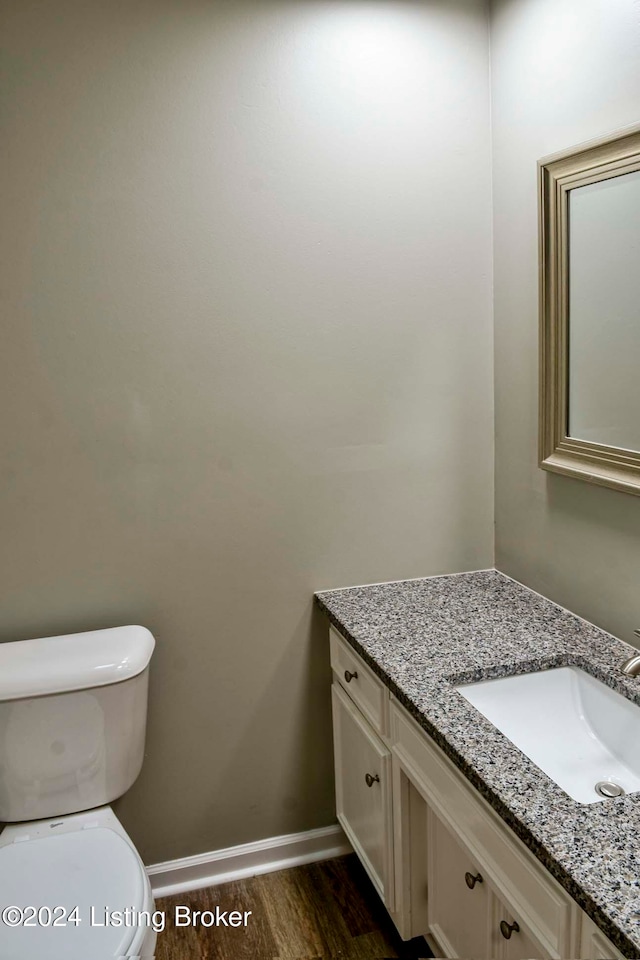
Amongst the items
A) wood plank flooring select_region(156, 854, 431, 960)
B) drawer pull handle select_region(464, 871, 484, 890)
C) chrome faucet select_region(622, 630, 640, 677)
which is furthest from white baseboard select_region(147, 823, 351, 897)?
chrome faucet select_region(622, 630, 640, 677)

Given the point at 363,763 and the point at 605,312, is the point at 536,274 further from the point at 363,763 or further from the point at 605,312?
the point at 363,763

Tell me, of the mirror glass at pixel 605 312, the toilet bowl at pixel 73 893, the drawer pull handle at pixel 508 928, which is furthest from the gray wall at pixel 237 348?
the drawer pull handle at pixel 508 928

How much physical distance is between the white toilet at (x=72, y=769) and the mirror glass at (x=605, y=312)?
1.21 metres

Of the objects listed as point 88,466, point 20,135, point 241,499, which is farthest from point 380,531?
point 20,135

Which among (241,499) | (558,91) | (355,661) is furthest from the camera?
(241,499)

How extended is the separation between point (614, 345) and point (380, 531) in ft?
2.68

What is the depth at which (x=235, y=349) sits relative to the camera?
2.03 meters

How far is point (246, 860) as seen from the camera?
2252mm

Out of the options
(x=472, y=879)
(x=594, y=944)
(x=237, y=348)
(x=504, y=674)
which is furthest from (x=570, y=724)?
(x=237, y=348)

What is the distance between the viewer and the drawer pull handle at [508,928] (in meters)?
1.34

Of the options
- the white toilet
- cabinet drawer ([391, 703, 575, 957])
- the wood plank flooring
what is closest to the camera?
cabinet drawer ([391, 703, 575, 957])

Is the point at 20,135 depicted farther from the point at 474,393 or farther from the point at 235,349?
the point at 474,393

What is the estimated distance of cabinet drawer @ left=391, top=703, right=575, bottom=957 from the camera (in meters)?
1.14

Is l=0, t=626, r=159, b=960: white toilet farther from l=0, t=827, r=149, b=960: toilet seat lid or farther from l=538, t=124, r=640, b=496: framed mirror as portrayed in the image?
l=538, t=124, r=640, b=496: framed mirror
